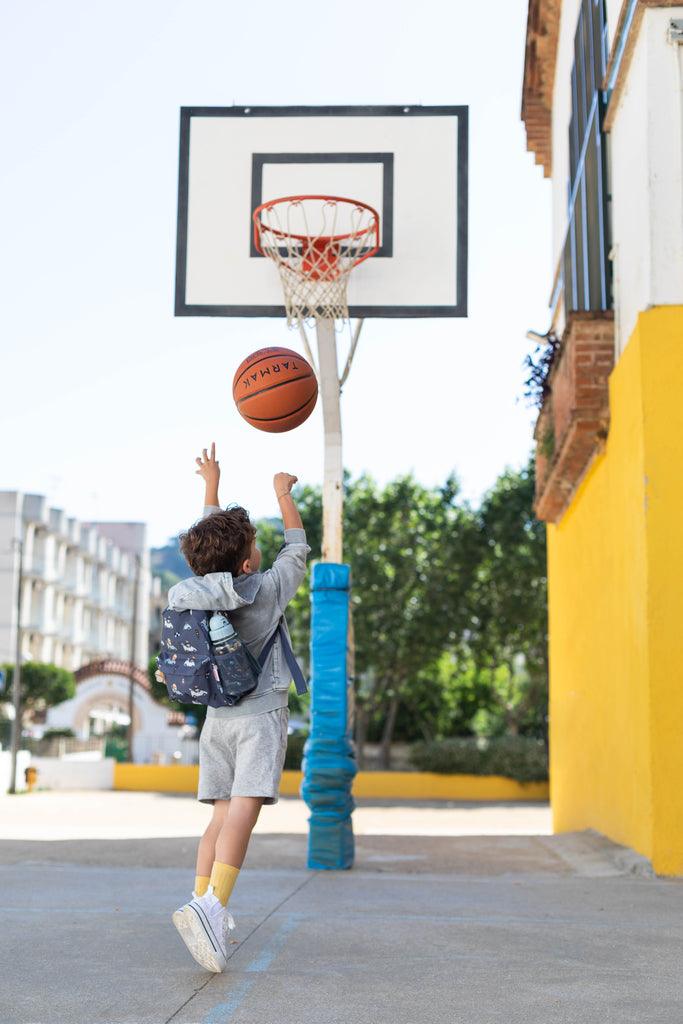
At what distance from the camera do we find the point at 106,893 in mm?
6719

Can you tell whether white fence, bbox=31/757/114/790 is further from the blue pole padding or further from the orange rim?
the blue pole padding

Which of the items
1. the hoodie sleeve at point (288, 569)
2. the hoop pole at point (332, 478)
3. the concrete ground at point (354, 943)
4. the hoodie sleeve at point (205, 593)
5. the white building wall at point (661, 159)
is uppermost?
the white building wall at point (661, 159)

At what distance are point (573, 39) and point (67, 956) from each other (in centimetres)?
1191

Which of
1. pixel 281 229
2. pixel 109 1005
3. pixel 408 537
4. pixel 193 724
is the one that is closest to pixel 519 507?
pixel 408 537

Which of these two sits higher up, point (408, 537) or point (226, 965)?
point (408, 537)

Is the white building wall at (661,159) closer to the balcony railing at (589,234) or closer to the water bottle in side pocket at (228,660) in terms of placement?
the balcony railing at (589,234)

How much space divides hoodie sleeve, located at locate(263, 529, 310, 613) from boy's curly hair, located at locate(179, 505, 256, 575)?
13 centimetres

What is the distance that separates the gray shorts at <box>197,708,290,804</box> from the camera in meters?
4.65

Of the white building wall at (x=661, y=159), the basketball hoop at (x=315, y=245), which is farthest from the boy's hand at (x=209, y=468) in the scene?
the basketball hoop at (x=315, y=245)

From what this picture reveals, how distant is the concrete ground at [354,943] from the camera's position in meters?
3.85

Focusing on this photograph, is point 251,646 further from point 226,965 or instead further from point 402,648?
point 402,648

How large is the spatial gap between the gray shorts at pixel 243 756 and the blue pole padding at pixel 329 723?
3968mm

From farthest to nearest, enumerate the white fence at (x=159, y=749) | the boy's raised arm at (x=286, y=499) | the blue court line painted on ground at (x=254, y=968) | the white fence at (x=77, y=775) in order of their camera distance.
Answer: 1. the white fence at (x=159, y=749)
2. the white fence at (x=77, y=775)
3. the boy's raised arm at (x=286, y=499)
4. the blue court line painted on ground at (x=254, y=968)

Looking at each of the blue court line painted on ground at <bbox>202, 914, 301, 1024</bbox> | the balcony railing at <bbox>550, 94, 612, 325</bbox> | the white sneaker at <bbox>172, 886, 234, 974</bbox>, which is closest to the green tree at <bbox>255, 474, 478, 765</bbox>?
the balcony railing at <bbox>550, 94, 612, 325</bbox>
